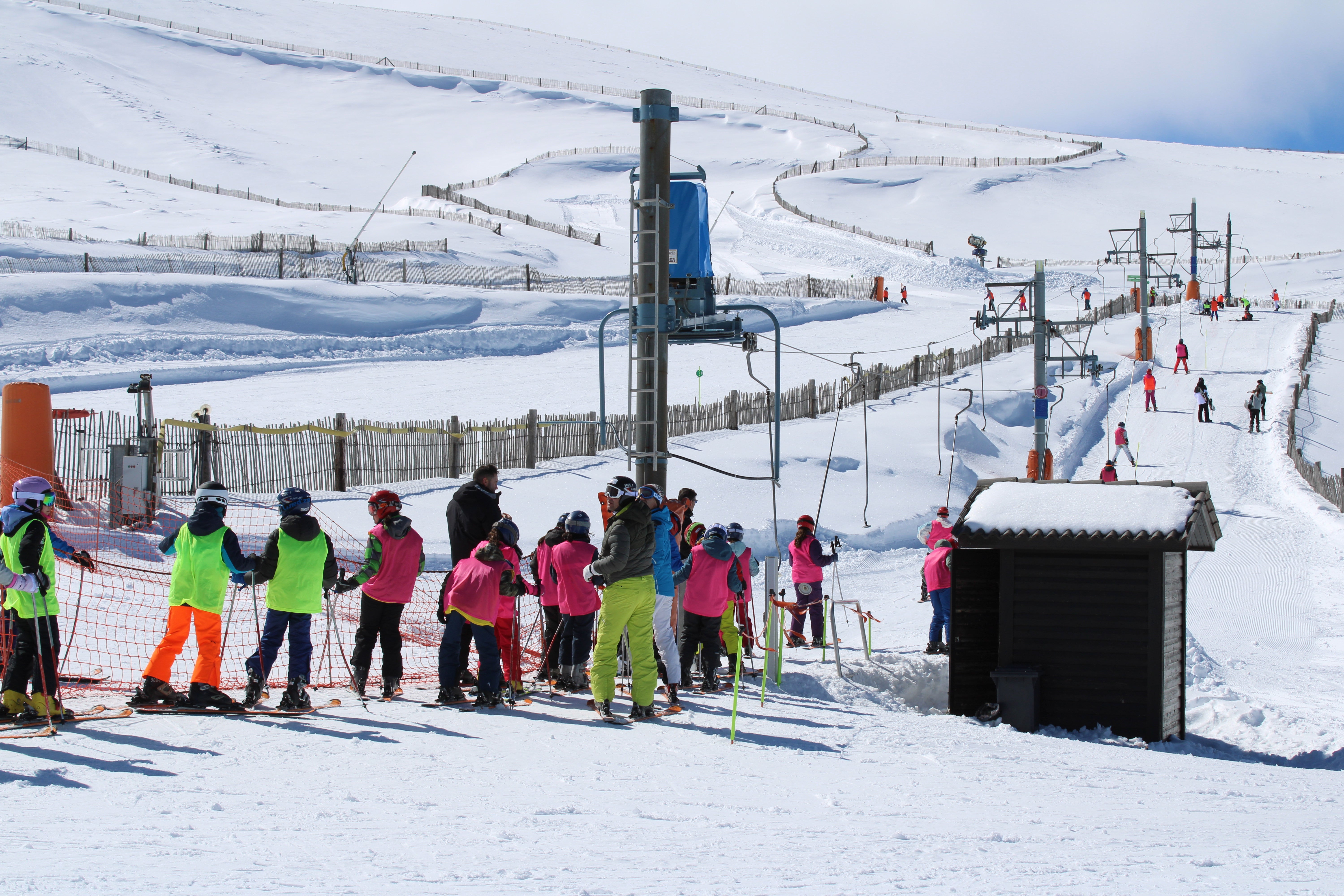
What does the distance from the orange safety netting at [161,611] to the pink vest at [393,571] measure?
2.68 ft

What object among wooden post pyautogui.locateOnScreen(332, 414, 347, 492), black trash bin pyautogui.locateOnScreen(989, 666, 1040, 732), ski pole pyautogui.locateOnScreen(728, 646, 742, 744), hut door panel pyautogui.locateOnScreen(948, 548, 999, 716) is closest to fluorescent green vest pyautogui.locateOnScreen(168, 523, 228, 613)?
ski pole pyautogui.locateOnScreen(728, 646, 742, 744)

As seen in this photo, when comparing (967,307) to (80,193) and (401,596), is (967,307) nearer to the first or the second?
(80,193)

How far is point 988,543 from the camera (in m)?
8.75

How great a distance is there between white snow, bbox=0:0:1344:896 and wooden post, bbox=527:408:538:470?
266 millimetres

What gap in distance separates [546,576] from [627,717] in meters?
1.45

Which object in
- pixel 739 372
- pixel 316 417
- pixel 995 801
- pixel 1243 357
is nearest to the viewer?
pixel 995 801

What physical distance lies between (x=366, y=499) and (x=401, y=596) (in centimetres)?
922

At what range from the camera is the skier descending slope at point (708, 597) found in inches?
343

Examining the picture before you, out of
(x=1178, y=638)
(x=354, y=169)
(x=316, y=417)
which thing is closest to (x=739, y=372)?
(x=316, y=417)

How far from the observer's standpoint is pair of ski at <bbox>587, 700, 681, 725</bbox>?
7.19 m

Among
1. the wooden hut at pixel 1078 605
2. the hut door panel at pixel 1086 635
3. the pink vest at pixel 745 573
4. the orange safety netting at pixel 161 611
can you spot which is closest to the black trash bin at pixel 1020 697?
the wooden hut at pixel 1078 605

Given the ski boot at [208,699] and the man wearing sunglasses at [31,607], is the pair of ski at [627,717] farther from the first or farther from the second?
the man wearing sunglasses at [31,607]

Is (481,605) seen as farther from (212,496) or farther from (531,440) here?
(531,440)

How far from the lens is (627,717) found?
24.1ft
